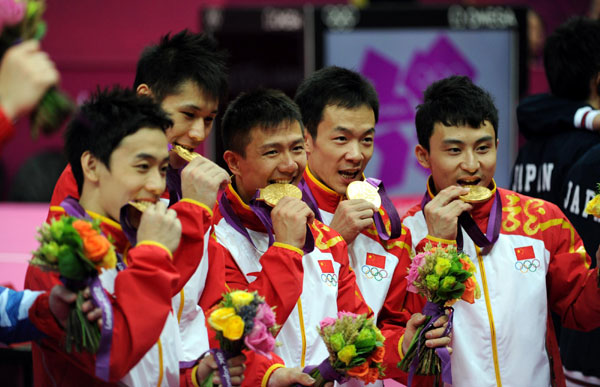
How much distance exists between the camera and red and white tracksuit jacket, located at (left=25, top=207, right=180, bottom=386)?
246 centimetres

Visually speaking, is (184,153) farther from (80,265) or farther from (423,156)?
(423,156)

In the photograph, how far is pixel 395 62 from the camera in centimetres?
730

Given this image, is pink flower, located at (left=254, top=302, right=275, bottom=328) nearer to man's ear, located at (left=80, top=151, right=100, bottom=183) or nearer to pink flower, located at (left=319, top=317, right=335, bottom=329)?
pink flower, located at (left=319, top=317, right=335, bottom=329)

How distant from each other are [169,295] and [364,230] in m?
1.30

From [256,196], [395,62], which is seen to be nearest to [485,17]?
[395,62]

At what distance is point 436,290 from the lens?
120 inches

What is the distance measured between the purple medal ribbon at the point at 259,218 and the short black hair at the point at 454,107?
2.87 ft

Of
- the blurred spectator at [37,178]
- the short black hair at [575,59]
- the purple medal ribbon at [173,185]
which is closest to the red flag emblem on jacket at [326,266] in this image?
the purple medal ribbon at [173,185]

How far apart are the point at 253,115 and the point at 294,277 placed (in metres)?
0.74

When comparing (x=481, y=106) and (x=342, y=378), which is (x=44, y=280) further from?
(x=481, y=106)

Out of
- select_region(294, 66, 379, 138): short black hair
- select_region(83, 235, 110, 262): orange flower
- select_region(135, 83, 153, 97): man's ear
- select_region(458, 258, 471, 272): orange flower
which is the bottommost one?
select_region(458, 258, 471, 272): orange flower

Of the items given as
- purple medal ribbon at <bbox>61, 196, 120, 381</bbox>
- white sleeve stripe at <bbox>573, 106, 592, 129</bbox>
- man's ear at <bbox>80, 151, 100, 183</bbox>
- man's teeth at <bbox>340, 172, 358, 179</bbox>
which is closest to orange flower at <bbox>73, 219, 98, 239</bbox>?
purple medal ribbon at <bbox>61, 196, 120, 381</bbox>

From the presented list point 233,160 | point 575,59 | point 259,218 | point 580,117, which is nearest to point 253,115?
point 233,160

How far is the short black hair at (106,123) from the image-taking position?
269 centimetres
